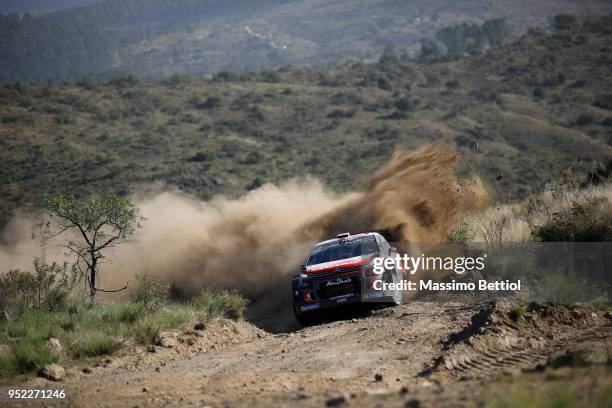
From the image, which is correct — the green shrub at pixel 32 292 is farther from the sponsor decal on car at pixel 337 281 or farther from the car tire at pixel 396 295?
the car tire at pixel 396 295

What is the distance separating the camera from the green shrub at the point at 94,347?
11.0m

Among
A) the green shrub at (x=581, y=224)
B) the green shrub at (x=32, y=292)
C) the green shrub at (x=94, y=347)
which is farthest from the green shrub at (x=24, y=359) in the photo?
the green shrub at (x=581, y=224)

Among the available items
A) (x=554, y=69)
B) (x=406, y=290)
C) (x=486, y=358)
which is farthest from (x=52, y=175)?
(x=554, y=69)

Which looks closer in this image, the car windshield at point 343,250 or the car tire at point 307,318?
the car tire at point 307,318

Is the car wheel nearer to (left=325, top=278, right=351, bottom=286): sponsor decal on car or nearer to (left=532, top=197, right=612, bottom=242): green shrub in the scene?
(left=325, top=278, right=351, bottom=286): sponsor decal on car

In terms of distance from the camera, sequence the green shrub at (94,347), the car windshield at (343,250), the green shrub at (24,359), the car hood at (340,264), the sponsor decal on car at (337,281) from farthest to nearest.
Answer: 1. the car windshield at (343,250)
2. the car hood at (340,264)
3. the sponsor decal on car at (337,281)
4. the green shrub at (94,347)
5. the green shrub at (24,359)

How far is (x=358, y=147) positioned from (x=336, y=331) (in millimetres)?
46267

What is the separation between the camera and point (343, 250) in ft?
→ 49.0

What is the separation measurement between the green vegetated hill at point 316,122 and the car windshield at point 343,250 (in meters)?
26.3

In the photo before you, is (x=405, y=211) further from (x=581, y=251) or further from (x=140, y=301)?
(x=140, y=301)

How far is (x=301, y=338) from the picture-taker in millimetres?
12172

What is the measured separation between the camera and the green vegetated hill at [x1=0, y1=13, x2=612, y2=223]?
164 feet

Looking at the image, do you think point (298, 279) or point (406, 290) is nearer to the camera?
point (298, 279)

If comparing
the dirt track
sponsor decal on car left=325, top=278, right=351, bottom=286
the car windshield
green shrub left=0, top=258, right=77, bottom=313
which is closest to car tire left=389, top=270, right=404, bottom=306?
the car windshield
